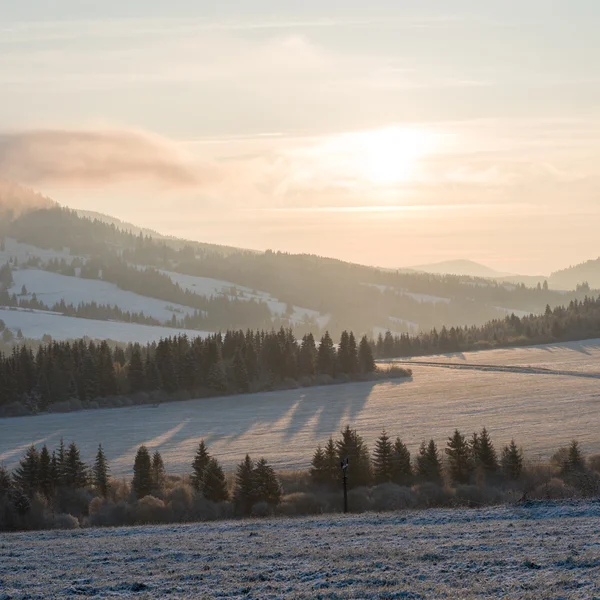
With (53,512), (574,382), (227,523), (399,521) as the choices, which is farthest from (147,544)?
(574,382)

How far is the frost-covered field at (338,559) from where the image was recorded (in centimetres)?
2453

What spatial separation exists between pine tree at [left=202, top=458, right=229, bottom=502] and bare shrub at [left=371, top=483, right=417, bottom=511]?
421 inches

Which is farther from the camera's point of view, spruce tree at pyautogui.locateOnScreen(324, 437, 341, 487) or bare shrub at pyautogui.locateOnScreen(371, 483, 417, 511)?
spruce tree at pyautogui.locateOnScreen(324, 437, 341, 487)

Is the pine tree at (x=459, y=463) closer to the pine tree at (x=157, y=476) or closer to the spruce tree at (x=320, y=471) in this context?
the spruce tree at (x=320, y=471)

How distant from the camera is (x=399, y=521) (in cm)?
3700

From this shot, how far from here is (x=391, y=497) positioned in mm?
57000

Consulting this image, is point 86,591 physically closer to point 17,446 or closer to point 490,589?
point 490,589

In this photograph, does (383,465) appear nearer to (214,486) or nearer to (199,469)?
(214,486)

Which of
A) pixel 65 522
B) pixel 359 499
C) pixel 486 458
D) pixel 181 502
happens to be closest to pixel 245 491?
pixel 181 502

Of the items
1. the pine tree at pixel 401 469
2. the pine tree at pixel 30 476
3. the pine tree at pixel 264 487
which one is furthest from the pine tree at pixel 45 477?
the pine tree at pixel 401 469

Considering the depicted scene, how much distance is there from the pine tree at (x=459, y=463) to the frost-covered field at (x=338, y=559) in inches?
966

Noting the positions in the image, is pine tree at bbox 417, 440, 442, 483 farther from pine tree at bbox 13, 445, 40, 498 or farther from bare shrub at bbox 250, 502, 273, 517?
pine tree at bbox 13, 445, 40, 498

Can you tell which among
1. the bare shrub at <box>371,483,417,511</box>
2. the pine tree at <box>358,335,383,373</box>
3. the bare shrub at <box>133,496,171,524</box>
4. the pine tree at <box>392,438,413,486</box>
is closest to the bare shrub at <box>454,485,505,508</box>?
the bare shrub at <box>371,483,417,511</box>

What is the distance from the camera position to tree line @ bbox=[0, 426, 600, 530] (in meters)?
54.8
